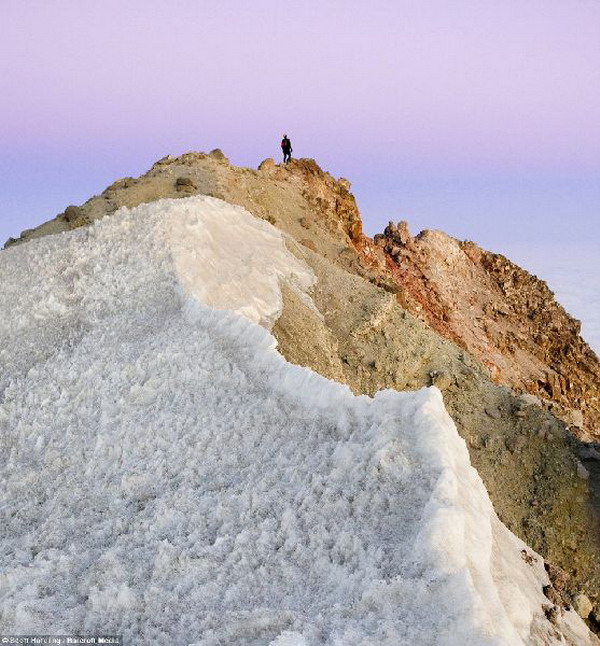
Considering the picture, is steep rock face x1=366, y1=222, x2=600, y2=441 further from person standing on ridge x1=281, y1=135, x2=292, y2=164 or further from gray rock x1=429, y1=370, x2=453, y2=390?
gray rock x1=429, y1=370, x2=453, y2=390

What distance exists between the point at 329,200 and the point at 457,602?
26334 millimetres

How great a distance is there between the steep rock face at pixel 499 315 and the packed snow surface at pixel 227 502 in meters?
20.6

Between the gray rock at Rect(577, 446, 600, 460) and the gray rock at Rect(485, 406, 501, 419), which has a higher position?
the gray rock at Rect(485, 406, 501, 419)

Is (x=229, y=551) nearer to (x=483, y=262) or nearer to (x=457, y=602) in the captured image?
(x=457, y=602)

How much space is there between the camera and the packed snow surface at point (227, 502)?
6543mm

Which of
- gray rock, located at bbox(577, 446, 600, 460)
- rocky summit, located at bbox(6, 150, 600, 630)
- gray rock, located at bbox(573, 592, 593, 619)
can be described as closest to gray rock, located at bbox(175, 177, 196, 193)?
rocky summit, located at bbox(6, 150, 600, 630)

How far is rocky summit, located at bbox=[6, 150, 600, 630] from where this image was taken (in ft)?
54.7

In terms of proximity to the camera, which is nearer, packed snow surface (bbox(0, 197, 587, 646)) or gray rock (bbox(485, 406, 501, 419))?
→ packed snow surface (bbox(0, 197, 587, 646))

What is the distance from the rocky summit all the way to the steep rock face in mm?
82

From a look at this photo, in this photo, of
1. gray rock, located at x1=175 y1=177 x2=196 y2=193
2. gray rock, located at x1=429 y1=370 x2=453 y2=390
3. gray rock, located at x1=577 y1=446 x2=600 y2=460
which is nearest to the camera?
gray rock, located at x1=577 y1=446 x2=600 y2=460

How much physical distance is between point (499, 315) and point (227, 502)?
30.2m

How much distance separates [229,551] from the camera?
740 cm

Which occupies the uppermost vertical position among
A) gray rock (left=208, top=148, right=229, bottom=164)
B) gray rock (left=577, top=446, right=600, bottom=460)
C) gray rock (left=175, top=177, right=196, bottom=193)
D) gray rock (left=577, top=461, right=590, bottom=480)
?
gray rock (left=208, top=148, right=229, bottom=164)

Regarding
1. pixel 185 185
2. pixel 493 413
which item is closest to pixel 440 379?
pixel 493 413
